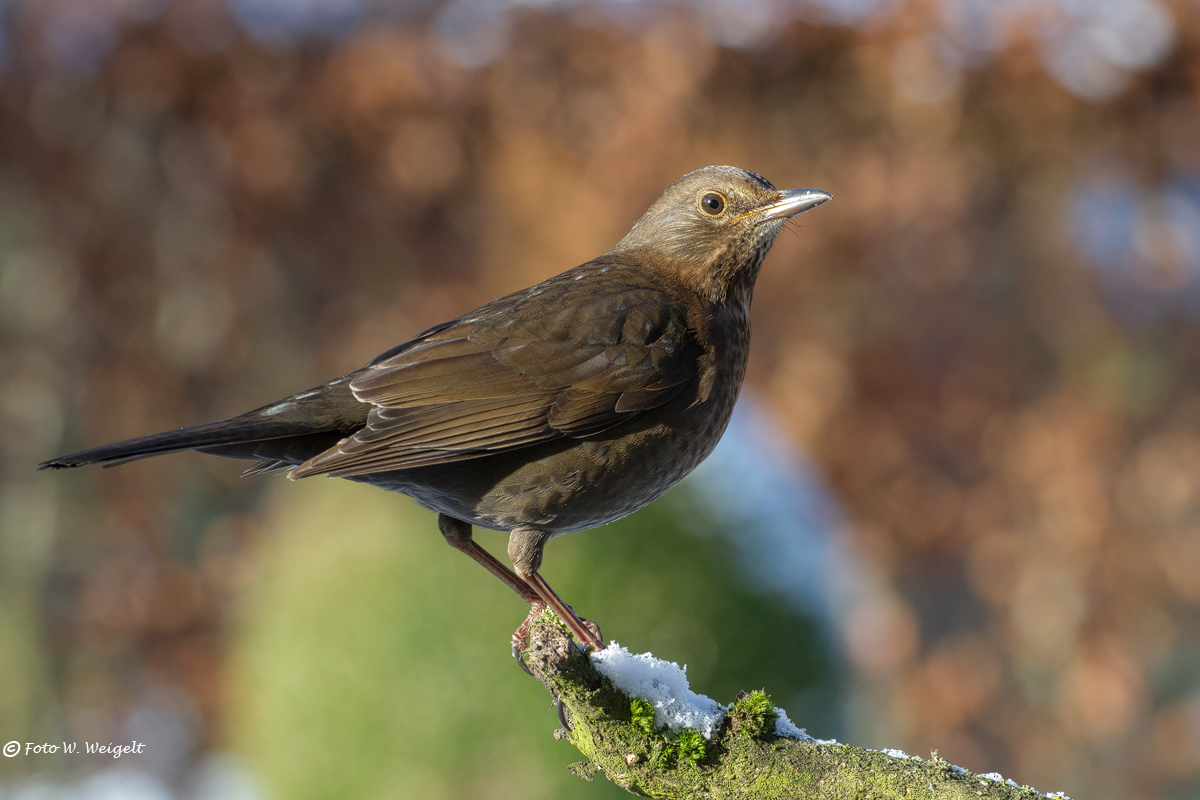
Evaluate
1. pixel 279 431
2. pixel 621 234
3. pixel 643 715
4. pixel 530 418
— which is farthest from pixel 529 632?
pixel 621 234

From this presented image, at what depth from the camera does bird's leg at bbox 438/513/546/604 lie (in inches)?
105

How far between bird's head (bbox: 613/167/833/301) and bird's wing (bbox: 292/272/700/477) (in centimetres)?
27

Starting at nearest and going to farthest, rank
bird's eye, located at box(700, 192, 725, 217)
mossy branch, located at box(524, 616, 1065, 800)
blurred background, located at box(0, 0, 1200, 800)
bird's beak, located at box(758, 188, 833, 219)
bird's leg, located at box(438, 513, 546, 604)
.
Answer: mossy branch, located at box(524, 616, 1065, 800) < bird's leg, located at box(438, 513, 546, 604) < bird's beak, located at box(758, 188, 833, 219) < bird's eye, located at box(700, 192, 725, 217) < blurred background, located at box(0, 0, 1200, 800)

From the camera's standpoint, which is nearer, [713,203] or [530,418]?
[530,418]

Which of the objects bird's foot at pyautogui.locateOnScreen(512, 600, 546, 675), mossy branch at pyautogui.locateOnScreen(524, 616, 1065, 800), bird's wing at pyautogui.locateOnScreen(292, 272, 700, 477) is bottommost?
mossy branch at pyautogui.locateOnScreen(524, 616, 1065, 800)

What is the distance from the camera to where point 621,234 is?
750 centimetres

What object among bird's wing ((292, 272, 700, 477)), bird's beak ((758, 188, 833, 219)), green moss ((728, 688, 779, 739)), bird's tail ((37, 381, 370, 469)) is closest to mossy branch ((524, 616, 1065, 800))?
green moss ((728, 688, 779, 739))

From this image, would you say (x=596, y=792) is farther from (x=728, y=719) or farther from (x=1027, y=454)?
(x=1027, y=454)

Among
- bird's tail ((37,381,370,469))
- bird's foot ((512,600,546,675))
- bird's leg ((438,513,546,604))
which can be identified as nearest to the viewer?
bird's tail ((37,381,370,469))

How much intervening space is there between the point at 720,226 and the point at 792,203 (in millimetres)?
208

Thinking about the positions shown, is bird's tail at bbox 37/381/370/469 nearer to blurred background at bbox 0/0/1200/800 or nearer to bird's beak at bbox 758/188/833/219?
bird's beak at bbox 758/188/833/219

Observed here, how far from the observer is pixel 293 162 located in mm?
7930

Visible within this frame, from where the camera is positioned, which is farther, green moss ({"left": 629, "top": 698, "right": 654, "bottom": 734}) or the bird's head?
the bird's head

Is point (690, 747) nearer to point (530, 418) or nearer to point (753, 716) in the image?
point (753, 716)
